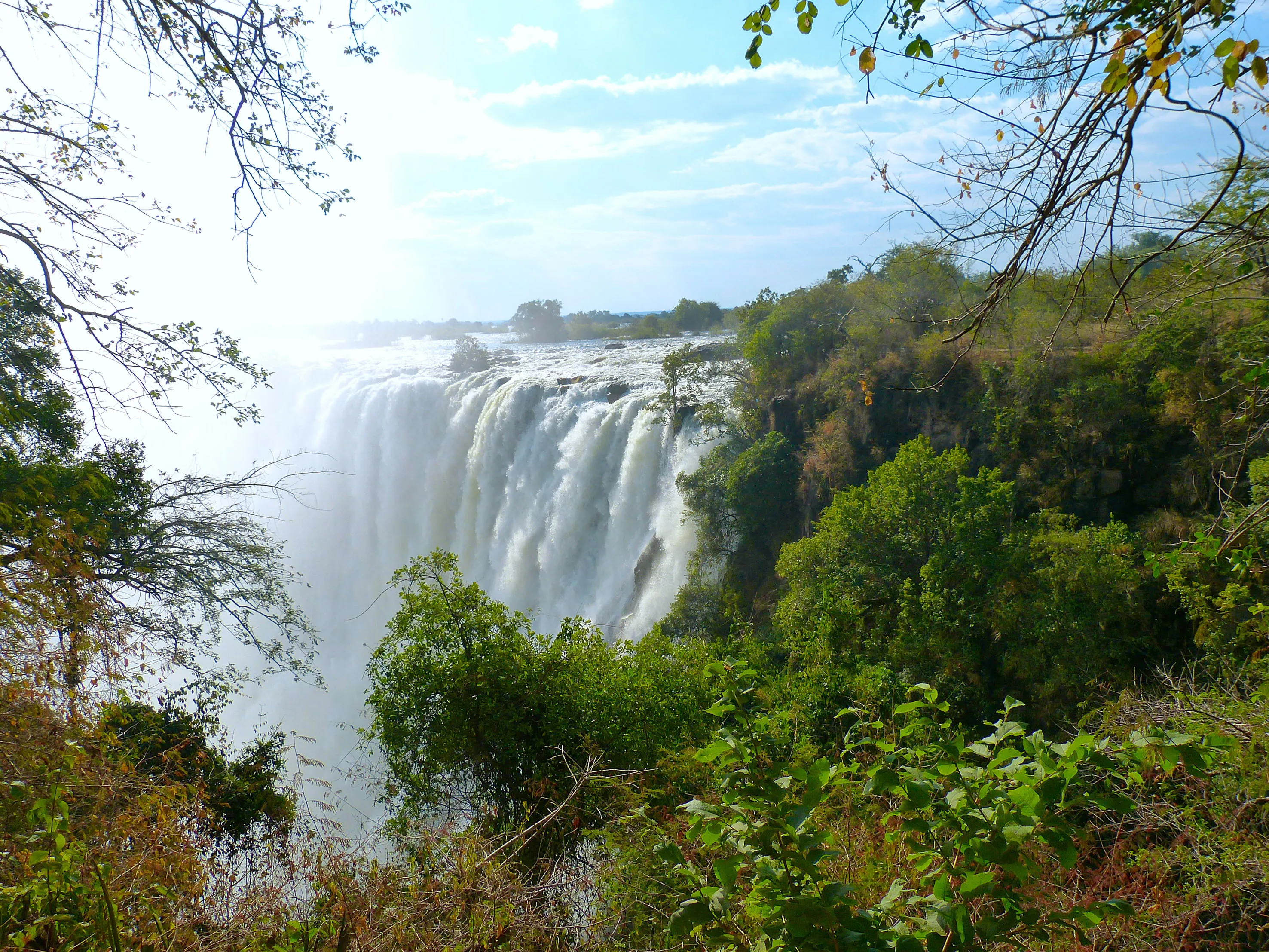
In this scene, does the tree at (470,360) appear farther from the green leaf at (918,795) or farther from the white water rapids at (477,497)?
the green leaf at (918,795)

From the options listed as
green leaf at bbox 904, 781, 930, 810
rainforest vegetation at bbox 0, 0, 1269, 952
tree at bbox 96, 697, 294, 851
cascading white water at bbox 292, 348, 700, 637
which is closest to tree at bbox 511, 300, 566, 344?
cascading white water at bbox 292, 348, 700, 637

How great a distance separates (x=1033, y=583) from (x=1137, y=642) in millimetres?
1518

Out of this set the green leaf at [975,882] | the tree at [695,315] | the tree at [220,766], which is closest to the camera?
the green leaf at [975,882]

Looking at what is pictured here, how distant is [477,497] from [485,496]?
2.31 feet

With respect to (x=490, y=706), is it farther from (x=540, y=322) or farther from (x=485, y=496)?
(x=540, y=322)

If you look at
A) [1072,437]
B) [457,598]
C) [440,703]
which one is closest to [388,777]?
[440,703]

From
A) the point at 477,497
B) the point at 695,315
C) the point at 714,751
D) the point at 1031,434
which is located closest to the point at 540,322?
the point at 695,315

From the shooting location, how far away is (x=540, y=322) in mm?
54500

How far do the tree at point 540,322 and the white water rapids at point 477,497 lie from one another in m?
17.5

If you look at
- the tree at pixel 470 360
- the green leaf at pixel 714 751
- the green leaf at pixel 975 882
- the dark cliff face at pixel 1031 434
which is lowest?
the dark cliff face at pixel 1031 434

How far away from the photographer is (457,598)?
1000cm

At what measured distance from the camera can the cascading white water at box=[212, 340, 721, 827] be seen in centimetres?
A: 2016

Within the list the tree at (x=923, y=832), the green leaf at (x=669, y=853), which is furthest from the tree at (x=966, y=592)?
the green leaf at (x=669, y=853)

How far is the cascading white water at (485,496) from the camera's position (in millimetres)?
20156
